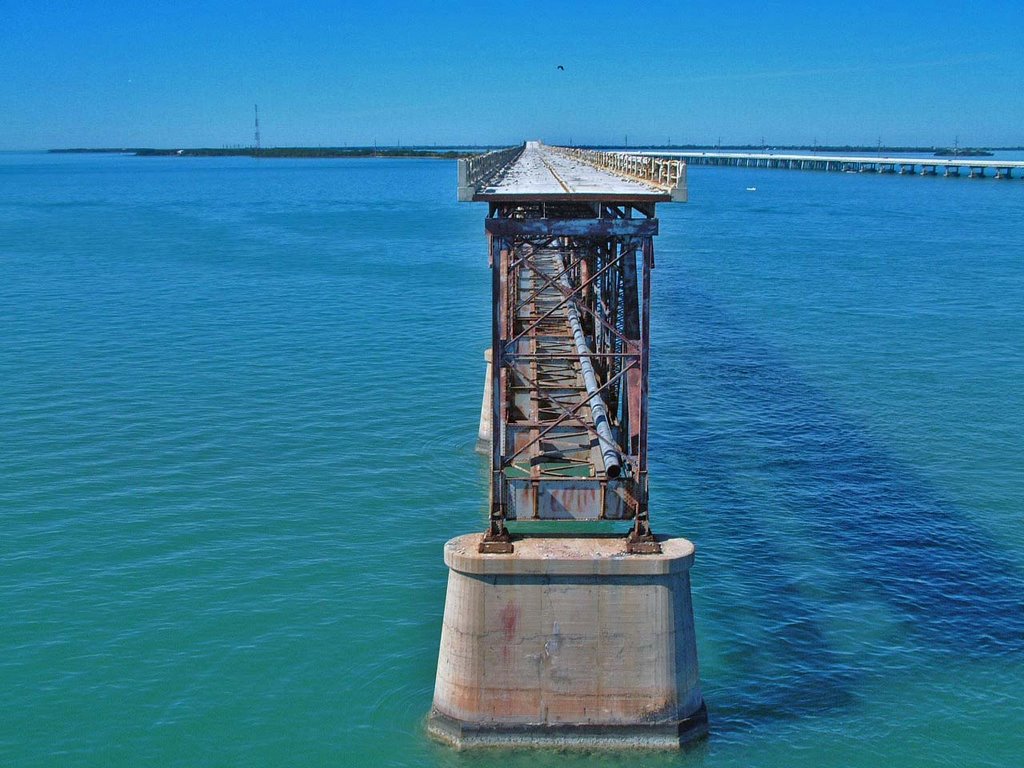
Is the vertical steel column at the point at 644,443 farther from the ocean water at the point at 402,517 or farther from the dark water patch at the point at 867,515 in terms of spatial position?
the dark water patch at the point at 867,515

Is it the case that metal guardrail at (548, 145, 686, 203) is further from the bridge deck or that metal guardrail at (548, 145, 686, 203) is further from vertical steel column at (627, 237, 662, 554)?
vertical steel column at (627, 237, 662, 554)

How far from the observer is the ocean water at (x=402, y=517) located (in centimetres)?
2002

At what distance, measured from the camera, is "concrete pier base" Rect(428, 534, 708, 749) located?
58.1 ft

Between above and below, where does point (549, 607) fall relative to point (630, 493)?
below

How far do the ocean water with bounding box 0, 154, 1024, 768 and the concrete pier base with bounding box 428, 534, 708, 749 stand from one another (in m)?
0.55

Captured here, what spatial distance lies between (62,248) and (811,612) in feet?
271

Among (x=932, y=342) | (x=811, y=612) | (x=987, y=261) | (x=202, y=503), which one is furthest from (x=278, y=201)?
(x=811, y=612)

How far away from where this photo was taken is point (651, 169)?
23844mm

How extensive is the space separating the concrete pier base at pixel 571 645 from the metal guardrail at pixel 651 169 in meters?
6.15

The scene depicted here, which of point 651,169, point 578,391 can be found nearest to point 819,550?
point 578,391

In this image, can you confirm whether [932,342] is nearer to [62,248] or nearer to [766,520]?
[766,520]

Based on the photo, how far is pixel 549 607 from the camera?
58.5 feet

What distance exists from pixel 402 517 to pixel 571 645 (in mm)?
12532

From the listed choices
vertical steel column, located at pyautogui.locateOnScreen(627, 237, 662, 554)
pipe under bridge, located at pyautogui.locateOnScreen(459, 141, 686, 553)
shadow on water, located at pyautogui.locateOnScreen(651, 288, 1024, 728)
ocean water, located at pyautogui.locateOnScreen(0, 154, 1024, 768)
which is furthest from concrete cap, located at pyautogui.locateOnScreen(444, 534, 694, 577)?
shadow on water, located at pyautogui.locateOnScreen(651, 288, 1024, 728)
